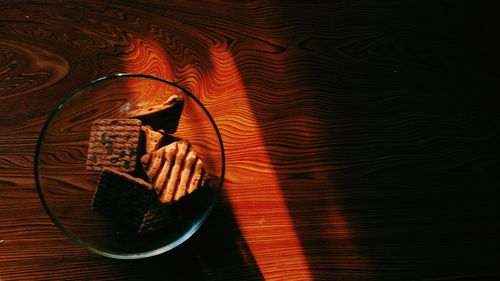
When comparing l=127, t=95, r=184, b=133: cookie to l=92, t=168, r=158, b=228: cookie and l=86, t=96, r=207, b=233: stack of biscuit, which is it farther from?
l=92, t=168, r=158, b=228: cookie

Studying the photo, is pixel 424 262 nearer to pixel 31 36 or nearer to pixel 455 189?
pixel 455 189

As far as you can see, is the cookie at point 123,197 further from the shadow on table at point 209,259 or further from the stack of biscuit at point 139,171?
the shadow on table at point 209,259

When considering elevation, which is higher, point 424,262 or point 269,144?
point 269,144

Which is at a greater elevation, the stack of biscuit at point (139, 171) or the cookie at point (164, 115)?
the cookie at point (164, 115)

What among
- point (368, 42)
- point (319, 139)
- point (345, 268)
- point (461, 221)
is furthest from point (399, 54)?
point (345, 268)

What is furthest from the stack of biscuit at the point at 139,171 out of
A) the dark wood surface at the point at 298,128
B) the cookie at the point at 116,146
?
the dark wood surface at the point at 298,128

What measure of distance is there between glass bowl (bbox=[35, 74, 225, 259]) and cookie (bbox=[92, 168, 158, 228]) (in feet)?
0.08

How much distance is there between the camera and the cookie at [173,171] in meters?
0.62

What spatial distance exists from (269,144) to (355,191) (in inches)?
8.4

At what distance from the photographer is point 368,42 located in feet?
2.84

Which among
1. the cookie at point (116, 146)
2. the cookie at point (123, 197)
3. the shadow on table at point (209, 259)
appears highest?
the cookie at point (116, 146)

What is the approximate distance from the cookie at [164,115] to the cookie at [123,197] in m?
0.11

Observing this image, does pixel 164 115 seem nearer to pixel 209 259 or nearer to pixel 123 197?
pixel 123 197

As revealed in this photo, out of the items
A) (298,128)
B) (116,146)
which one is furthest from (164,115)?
(298,128)
